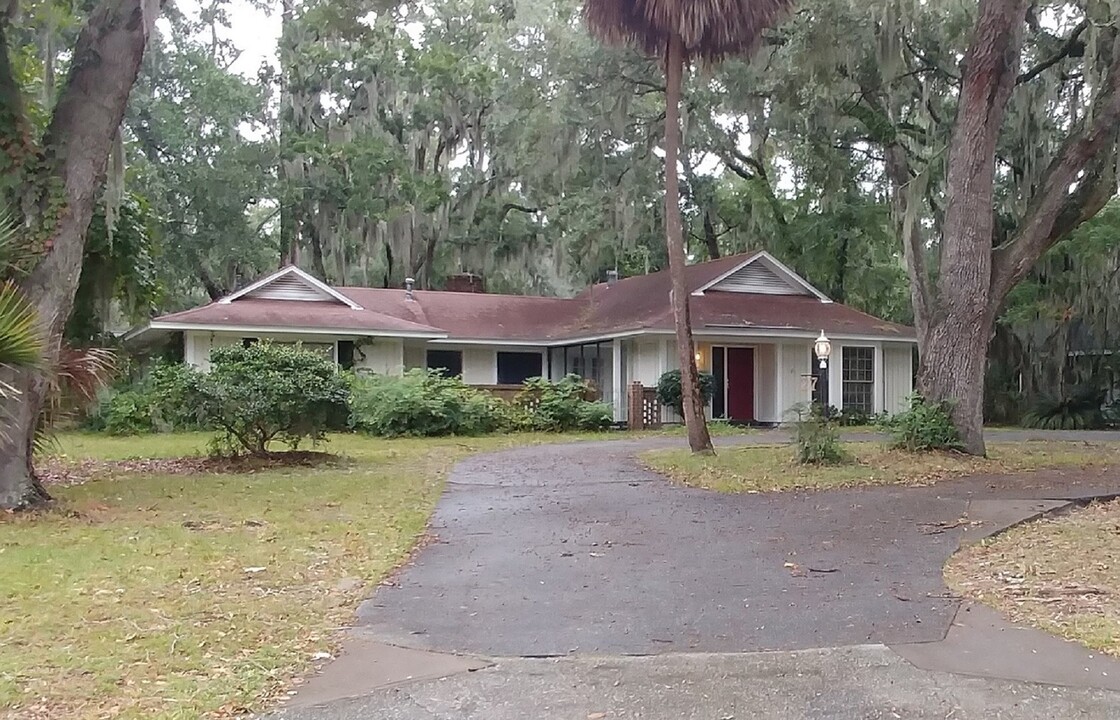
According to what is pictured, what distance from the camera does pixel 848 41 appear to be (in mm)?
16281

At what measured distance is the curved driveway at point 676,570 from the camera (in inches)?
205

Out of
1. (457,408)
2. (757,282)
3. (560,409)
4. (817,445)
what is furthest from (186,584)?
(757,282)

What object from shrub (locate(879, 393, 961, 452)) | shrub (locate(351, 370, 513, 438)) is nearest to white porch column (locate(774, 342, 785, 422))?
shrub (locate(351, 370, 513, 438))

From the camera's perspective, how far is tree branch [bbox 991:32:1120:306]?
44.2 ft

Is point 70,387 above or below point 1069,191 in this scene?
below

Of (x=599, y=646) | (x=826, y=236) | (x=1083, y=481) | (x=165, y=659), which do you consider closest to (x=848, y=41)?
(x=1083, y=481)

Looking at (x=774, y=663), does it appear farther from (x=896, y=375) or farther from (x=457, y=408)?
(x=896, y=375)

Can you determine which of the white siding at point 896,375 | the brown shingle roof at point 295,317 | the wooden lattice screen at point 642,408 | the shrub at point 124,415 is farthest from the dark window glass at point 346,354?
the white siding at point 896,375

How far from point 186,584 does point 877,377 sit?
2114 centimetres

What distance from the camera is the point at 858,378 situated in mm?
24547

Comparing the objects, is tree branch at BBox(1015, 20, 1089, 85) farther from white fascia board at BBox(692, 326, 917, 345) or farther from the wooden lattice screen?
the wooden lattice screen

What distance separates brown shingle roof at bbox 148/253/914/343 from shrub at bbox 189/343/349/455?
27.3ft

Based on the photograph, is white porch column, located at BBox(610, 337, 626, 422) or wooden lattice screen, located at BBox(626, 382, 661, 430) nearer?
wooden lattice screen, located at BBox(626, 382, 661, 430)

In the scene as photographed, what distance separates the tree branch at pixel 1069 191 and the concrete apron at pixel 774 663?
10099 millimetres
